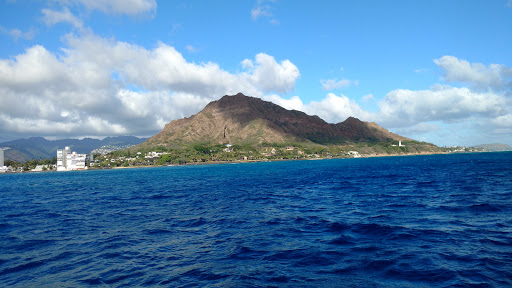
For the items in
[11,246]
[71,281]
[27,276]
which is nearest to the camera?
[71,281]

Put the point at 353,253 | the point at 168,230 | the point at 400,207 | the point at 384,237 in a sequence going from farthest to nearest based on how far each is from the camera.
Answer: the point at 400,207 < the point at 168,230 < the point at 384,237 < the point at 353,253

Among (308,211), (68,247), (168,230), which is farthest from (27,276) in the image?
(308,211)

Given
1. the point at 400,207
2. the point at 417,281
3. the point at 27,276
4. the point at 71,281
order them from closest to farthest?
the point at 417,281
the point at 71,281
the point at 27,276
the point at 400,207

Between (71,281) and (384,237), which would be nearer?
(71,281)

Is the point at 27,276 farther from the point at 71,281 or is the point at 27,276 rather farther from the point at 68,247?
the point at 68,247

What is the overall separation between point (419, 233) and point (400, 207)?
36.3ft

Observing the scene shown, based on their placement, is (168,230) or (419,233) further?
(168,230)

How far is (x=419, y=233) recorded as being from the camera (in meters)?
21.2

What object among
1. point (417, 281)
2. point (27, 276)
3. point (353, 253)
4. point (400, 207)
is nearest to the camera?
point (417, 281)

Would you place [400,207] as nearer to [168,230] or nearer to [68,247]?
[168,230]

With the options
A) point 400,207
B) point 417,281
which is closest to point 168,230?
point 417,281

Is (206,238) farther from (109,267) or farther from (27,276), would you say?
(27,276)

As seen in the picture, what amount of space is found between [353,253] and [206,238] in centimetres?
1023

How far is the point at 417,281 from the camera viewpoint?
13.4m
